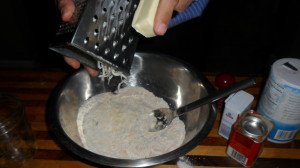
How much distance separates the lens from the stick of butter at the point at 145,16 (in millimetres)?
696

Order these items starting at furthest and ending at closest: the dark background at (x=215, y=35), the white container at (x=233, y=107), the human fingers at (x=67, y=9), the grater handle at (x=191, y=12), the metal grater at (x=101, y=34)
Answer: the dark background at (x=215, y=35)
the grater handle at (x=191, y=12)
the white container at (x=233, y=107)
the human fingers at (x=67, y=9)
the metal grater at (x=101, y=34)

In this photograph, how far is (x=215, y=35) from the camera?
183 cm

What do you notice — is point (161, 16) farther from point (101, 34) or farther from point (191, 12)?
point (191, 12)

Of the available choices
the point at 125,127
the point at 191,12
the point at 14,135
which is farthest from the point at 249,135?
the point at 14,135

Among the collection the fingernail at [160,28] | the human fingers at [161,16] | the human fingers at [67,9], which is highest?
the human fingers at [161,16]

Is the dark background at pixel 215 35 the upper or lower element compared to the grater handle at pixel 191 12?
lower

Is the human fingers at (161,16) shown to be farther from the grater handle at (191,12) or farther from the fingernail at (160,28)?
the grater handle at (191,12)

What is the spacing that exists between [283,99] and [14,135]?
30.7 inches

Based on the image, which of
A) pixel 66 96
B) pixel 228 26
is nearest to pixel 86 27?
pixel 66 96

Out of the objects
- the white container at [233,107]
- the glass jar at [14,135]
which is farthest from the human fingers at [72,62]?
the white container at [233,107]

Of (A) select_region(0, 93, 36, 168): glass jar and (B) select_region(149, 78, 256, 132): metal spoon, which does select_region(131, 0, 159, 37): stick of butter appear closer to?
(B) select_region(149, 78, 256, 132): metal spoon

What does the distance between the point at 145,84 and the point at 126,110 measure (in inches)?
6.2

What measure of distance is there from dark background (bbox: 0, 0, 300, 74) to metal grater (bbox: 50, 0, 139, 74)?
22.8 inches

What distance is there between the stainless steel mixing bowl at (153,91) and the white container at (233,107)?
0.04 m
